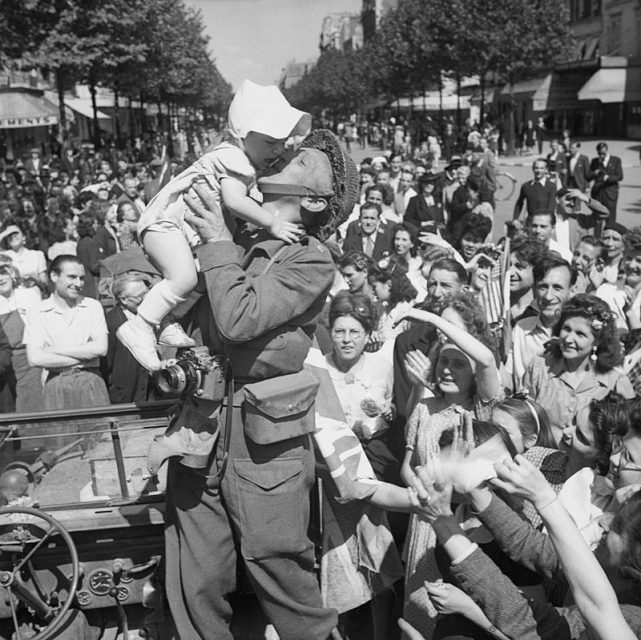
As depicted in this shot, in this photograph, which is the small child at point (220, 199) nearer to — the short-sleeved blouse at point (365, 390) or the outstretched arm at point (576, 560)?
the outstretched arm at point (576, 560)

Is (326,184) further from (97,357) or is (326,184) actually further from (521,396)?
(97,357)

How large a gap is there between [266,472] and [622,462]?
1381 mm

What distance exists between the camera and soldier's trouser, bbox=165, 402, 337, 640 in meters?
2.89

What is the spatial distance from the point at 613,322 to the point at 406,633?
2243 mm

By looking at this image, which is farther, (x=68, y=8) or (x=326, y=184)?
(x=68, y=8)

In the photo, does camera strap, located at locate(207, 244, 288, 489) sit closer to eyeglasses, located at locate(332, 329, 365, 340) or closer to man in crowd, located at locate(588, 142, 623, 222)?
eyeglasses, located at locate(332, 329, 365, 340)

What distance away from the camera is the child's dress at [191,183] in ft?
9.68

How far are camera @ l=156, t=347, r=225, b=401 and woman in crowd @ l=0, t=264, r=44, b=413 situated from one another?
130 inches

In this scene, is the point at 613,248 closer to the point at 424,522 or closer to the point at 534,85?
the point at 424,522

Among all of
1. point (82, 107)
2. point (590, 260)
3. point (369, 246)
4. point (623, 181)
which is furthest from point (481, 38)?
point (82, 107)

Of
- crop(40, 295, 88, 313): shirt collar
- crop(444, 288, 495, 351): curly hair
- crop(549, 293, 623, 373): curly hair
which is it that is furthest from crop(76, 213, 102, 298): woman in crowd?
crop(549, 293, 623, 373): curly hair

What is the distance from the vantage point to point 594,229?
1073 cm

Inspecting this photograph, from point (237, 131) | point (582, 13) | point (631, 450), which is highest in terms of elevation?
point (582, 13)

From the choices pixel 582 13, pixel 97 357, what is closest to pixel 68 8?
pixel 97 357
